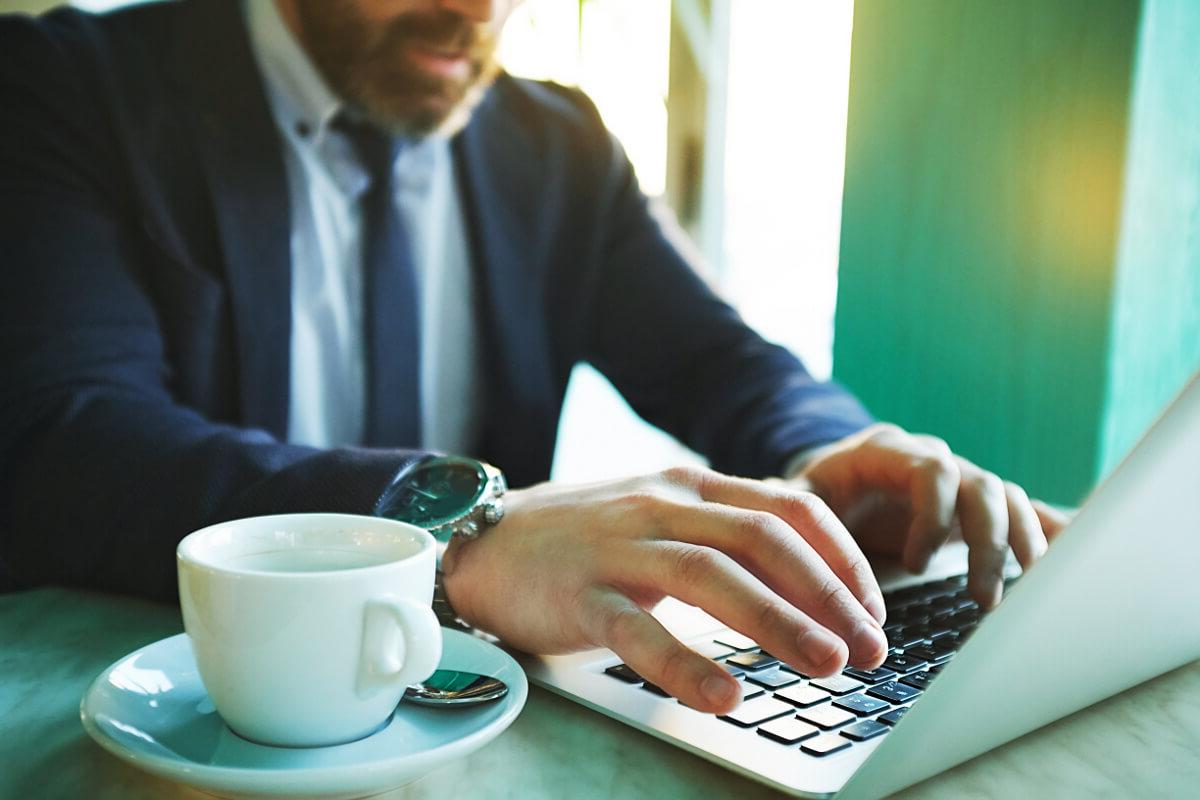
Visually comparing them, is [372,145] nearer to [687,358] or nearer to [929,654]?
[687,358]

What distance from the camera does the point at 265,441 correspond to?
22.9 inches

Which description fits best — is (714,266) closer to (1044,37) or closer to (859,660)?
(1044,37)

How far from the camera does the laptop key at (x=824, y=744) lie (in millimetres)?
321

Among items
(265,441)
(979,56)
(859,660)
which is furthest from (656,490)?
(979,56)

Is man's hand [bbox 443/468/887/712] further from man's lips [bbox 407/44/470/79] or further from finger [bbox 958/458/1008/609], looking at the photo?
man's lips [bbox 407/44/470/79]

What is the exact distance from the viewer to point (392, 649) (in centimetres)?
32

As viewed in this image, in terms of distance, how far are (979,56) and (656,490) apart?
1.68ft

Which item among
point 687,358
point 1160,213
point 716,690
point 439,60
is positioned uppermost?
point 439,60

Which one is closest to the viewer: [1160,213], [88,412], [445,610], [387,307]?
[445,610]

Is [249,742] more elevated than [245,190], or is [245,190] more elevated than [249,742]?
[245,190]

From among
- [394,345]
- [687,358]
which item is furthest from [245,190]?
[687,358]

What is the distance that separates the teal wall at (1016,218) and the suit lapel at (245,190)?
23.2 inches

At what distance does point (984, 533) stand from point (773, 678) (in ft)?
0.70

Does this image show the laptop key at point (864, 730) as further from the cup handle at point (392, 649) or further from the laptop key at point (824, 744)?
the cup handle at point (392, 649)
